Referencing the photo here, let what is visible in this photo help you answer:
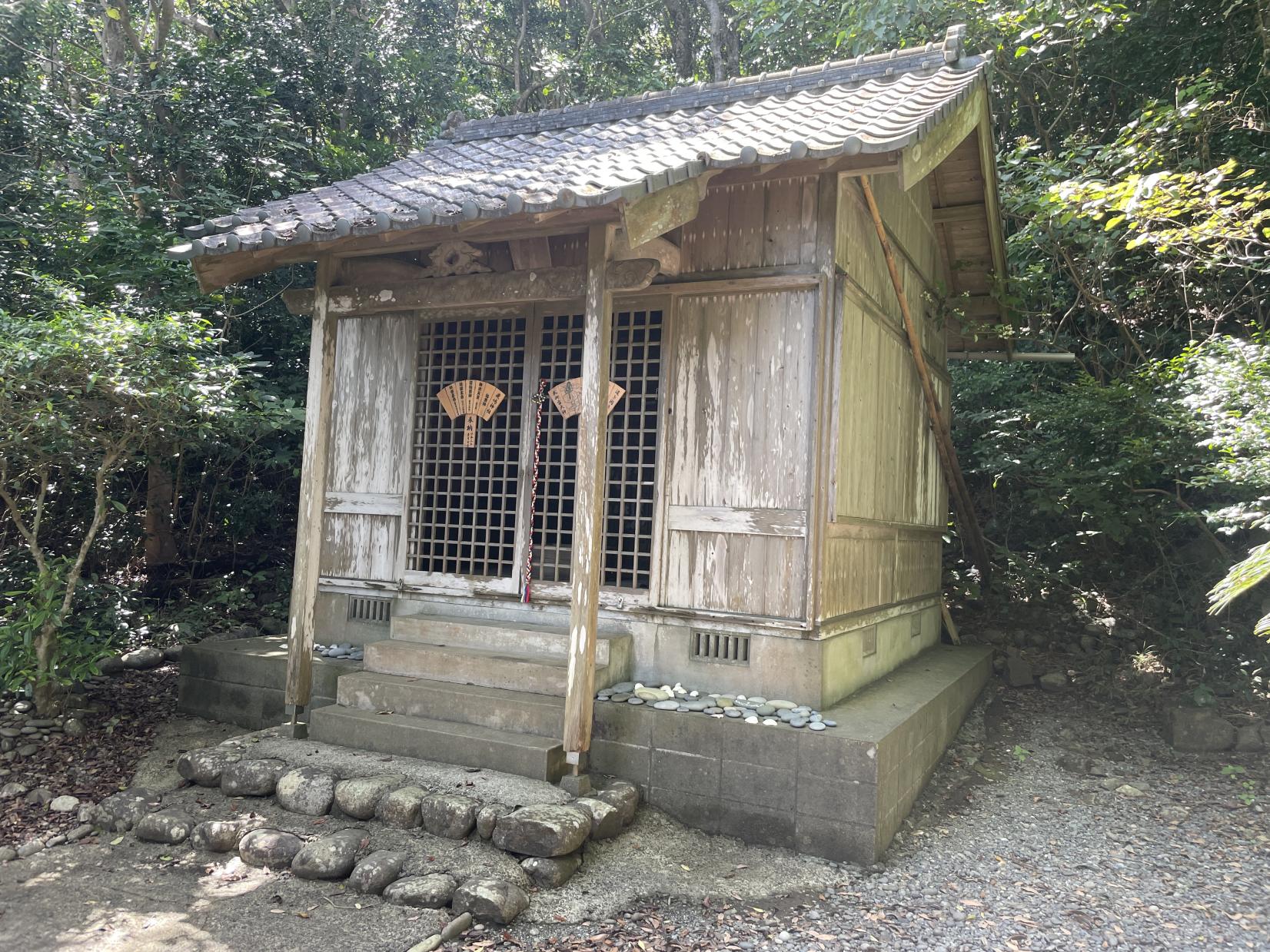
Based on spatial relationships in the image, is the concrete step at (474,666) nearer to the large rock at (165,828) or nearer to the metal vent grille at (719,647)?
the metal vent grille at (719,647)

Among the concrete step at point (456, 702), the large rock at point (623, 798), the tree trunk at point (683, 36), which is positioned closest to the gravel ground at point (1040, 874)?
the large rock at point (623, 798)

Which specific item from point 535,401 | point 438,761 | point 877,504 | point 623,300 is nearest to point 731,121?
point 623,300

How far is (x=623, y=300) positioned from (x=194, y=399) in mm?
3716

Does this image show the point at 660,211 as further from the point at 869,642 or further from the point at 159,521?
the point at 159,521

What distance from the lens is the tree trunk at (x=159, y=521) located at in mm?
11508

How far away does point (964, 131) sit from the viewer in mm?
7352

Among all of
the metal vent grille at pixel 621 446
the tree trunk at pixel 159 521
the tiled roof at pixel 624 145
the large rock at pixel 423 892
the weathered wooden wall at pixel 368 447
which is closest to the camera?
the large rock at pixel 423 892

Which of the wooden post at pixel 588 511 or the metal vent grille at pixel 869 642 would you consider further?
the metal vent grille at pixel 869 642

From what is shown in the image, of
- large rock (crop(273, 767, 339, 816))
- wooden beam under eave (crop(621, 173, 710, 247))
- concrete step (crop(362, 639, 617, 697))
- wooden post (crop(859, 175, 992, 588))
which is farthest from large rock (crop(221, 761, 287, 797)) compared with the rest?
wooden post (crop(859, 175, 992, 588))

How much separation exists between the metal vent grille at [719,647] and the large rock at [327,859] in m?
2.71

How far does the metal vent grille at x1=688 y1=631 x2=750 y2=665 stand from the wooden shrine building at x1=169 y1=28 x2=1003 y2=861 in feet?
0.07

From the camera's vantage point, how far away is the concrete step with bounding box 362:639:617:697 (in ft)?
20.3

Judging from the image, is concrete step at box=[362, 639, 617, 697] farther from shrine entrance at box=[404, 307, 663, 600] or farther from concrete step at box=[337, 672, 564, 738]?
shrine entrance at box=[404, 307, 663, 600]

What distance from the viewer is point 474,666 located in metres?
6.41
